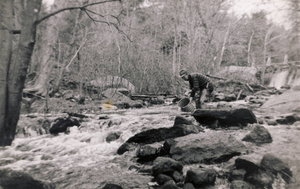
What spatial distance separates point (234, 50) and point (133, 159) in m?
8.92

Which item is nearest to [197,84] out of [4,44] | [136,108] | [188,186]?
[136,108]

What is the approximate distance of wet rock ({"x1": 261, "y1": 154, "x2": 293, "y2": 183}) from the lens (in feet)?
5.25

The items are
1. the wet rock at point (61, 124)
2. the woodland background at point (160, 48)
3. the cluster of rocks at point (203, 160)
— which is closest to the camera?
the cluster of rocks at point (203, 160)

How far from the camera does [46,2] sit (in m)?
2.83

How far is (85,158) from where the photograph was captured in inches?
103

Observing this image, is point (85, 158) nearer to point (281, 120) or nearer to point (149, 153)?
point (149, 153)

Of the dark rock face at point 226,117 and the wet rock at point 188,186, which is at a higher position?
the dark rock face at point 226,117

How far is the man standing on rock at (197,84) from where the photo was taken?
15.8ft

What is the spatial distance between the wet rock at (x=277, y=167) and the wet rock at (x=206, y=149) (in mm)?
464

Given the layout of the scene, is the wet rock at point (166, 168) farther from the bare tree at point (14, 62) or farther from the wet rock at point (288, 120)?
the wet rock at point (288, 120)

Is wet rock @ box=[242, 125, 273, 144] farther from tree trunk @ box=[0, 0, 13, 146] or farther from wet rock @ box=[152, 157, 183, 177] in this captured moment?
tree trunk @ box=[0, 0, 13, 146]

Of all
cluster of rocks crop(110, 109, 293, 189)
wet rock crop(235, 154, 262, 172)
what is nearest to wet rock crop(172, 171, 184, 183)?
cluster of rocks crop(110, 109, 293, 189)

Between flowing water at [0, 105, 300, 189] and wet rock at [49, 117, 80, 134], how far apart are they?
185 millimetres

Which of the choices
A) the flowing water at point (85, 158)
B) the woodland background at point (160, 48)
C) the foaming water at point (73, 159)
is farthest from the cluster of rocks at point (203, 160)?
the woodland background at point (160, 48)
